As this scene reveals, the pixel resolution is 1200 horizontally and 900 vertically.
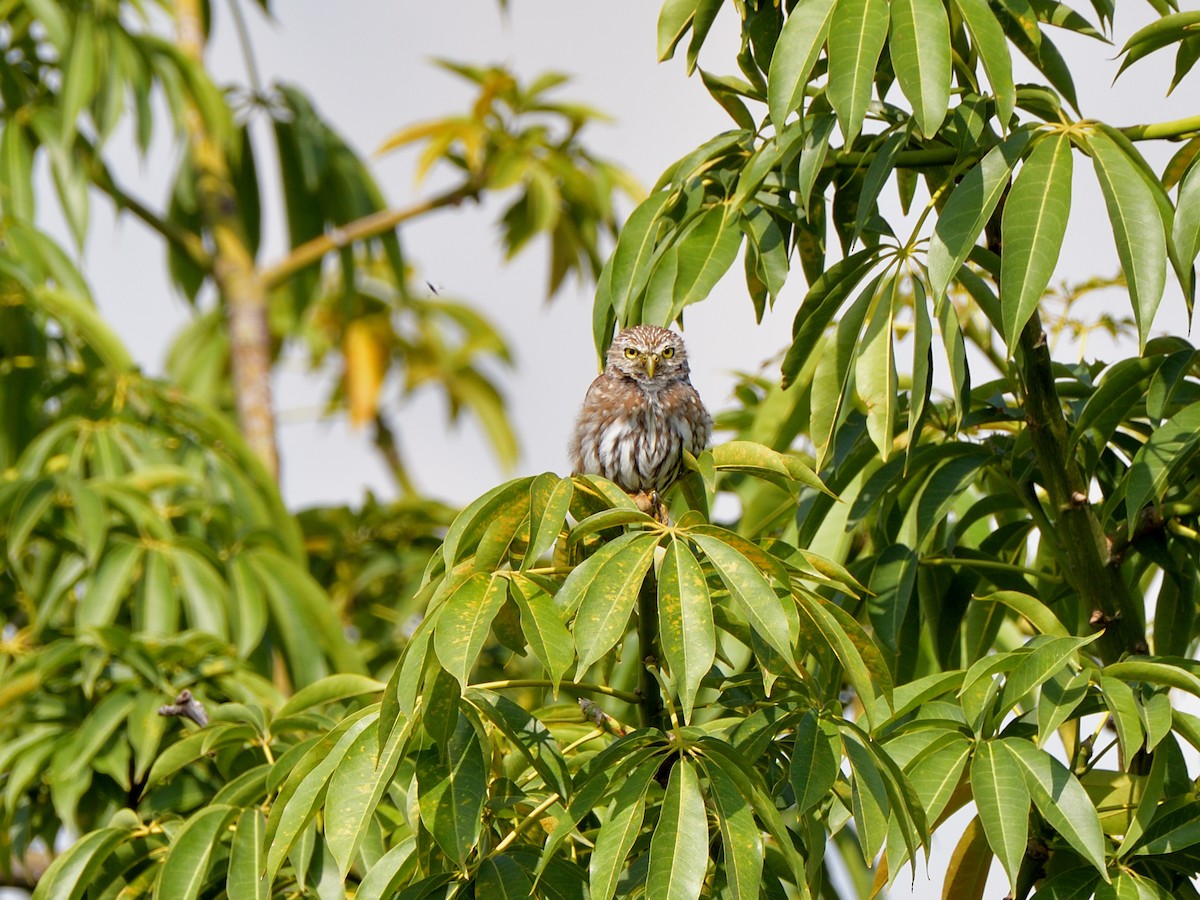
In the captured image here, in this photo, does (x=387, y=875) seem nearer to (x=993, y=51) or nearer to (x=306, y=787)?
(x=306, y=787)

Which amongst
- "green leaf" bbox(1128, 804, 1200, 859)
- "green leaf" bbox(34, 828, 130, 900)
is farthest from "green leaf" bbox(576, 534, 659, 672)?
"green leaf" bbox(34, 828, 130, 900)

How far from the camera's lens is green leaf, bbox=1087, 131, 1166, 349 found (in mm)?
2369

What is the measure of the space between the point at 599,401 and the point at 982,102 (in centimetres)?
162

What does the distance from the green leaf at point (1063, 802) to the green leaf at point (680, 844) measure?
491 millimetres

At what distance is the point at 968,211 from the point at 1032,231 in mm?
105

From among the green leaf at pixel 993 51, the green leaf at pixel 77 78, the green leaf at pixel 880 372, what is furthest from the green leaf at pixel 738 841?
the green leaf at pixel 77 78

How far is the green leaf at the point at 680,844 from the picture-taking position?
204 cm

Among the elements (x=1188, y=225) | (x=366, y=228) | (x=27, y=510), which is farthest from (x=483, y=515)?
(x=366, y=228)

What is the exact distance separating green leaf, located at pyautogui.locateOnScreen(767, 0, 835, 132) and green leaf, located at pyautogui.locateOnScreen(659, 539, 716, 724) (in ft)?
2.54

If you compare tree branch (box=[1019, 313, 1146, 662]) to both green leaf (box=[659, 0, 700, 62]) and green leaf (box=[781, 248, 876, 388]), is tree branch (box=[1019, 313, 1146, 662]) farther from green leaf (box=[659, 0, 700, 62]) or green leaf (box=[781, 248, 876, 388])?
green leaf (box=[659, 0, 700, 62])

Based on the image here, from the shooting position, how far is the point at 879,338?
263 cm

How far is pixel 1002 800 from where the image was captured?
7.16ft

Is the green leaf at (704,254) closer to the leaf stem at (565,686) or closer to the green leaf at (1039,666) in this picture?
the leaf stem at (565,686)

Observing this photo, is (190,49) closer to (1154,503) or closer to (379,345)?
(379,345)
